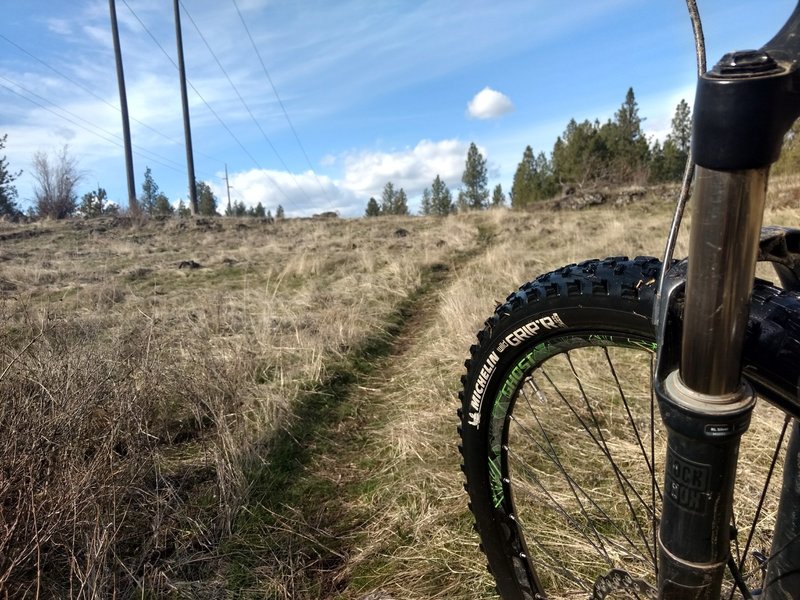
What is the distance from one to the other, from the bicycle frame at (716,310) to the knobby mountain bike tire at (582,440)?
0.17m

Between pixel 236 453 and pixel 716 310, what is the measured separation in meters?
2.82

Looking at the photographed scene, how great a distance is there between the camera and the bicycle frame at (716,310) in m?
0.70

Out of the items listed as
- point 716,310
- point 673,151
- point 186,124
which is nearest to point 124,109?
point 186,124

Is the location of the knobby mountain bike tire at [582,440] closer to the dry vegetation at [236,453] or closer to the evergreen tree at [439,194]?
the dry vegetation at [236,453]

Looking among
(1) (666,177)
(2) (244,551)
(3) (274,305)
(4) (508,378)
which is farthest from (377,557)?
(1) (666,177)

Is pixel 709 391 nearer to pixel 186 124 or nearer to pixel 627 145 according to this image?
pixel 186 124

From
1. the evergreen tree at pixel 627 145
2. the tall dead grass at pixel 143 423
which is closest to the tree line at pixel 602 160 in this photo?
the evergreen tree at pixel 627 145

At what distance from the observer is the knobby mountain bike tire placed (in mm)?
1029

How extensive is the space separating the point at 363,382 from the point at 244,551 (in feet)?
7.50

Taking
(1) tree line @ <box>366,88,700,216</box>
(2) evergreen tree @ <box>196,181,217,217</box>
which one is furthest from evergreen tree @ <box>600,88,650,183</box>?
(2) evergreen tree @ <box>196,181,217,217</box>

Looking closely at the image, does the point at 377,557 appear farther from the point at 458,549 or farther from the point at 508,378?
the point at 508,378

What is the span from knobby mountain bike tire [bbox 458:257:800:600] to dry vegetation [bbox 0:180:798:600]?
17.4 inches

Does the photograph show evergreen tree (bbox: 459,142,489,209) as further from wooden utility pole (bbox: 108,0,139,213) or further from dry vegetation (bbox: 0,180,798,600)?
dry vegetation (bbox: 0,180,798,600)

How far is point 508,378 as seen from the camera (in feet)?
4.83
